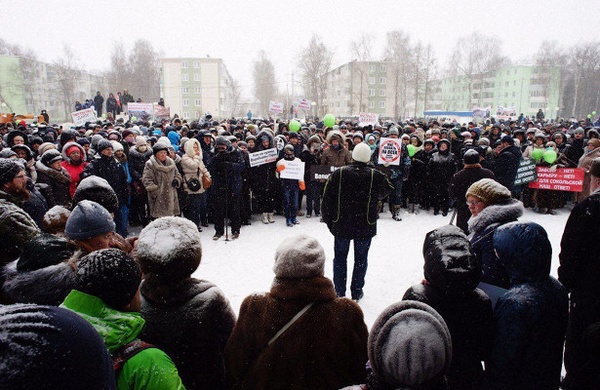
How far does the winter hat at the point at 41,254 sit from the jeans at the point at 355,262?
11.6 ft

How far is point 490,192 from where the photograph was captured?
3689 mm

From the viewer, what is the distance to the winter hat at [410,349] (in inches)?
56.0

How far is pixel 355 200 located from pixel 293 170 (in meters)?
3.84

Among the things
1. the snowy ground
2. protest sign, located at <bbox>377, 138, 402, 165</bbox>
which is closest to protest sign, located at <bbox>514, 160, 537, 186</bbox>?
the snowy ground

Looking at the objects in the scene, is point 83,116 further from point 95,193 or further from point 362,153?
point 362,153

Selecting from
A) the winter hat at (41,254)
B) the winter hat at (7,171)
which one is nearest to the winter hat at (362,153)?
the winter hat at (41,254)

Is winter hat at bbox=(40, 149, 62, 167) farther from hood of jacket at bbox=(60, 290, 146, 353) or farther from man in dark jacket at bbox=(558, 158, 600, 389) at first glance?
man in dark jacket at bbox=(558, 158, 600, 389)

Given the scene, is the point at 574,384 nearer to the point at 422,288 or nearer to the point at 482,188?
the point at 422,288

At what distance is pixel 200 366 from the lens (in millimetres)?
2359

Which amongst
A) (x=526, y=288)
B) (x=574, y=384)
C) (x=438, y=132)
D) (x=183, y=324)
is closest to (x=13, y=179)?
(x=183, y=324)

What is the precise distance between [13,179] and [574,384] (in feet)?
17.4

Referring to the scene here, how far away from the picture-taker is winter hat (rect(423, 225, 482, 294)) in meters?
2.18

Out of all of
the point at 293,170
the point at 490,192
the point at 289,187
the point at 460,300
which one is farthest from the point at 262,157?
the point at 460,300

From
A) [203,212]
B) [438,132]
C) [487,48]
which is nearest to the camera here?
[203,212]
